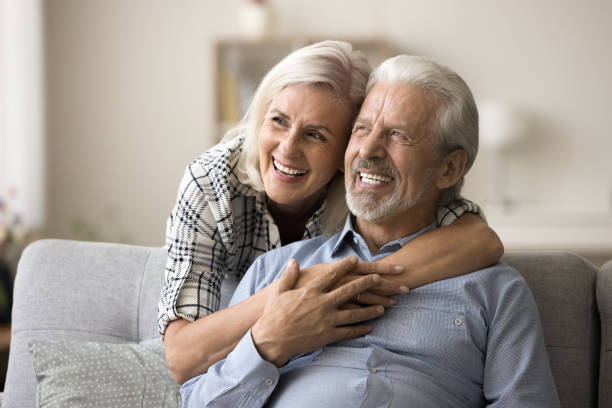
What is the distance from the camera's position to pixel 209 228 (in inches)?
65.9

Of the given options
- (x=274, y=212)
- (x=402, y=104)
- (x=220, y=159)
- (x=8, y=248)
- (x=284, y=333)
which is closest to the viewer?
(x=284, y=333)

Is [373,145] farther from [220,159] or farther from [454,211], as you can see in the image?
[220,159]

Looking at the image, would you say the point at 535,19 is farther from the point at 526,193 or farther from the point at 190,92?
the point at 190,92

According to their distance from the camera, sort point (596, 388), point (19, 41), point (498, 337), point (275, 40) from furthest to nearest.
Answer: point (275, 40)
point (19, 41)
point (596, 388)
point (498, 337)

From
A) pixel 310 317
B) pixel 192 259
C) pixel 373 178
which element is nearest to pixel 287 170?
pixel 373 178

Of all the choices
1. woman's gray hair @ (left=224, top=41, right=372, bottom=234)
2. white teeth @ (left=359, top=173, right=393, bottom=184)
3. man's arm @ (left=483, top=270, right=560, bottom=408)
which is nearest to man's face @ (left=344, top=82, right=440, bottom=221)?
white teeth @ (left=359, top=173, right=393, bottom=184)

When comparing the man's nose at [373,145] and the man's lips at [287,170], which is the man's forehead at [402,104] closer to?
the man's nose at [373,145]

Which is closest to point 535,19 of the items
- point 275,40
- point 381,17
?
point 381,17

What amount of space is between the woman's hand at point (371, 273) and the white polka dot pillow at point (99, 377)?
1.48 ft

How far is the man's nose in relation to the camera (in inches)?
63.3

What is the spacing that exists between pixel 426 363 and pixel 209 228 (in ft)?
1.95

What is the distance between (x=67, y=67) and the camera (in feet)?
16.1

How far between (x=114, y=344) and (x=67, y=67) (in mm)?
3632

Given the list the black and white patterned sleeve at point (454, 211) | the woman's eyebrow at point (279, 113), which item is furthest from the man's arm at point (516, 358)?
the woman's eyebrow at point (279, 113)
